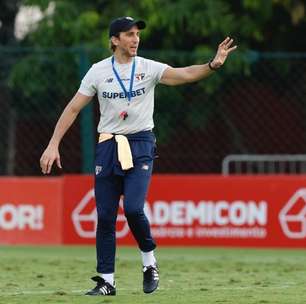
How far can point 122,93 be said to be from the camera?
10578 mm

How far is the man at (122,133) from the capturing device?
34.7 ft

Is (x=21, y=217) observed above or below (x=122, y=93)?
below

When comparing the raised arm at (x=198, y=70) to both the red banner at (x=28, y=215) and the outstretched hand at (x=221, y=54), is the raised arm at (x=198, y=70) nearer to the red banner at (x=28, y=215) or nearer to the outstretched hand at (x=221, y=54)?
the outstretched hand at (x=221, y=54)

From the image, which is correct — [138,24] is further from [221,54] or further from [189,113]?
[189,113]

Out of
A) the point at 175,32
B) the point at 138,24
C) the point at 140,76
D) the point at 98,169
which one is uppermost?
the point at 175,32

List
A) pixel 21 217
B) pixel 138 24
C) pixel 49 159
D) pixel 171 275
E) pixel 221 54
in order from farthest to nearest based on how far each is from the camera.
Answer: pixel 21 217 < pixel 171 275 < pixel 138 24 < pixel 49 159 < pixel 221 54

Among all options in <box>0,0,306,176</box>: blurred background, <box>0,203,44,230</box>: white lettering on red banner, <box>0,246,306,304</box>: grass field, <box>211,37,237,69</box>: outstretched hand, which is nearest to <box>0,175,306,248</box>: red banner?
<box>0,203,44,230</box>: white lettering on red banner

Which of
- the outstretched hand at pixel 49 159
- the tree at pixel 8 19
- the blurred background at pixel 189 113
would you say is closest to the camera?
the outstretched hand at pixel 49 159

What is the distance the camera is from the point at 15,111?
747 inches

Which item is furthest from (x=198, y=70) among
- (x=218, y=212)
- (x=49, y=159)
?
(x=218, y=212)

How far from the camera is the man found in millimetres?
10562

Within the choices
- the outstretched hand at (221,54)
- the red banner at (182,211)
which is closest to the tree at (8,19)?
the red banner at (182,211)

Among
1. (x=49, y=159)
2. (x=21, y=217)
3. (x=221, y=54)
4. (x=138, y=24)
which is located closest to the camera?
(x=221, y=54)

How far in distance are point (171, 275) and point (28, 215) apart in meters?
5.02
